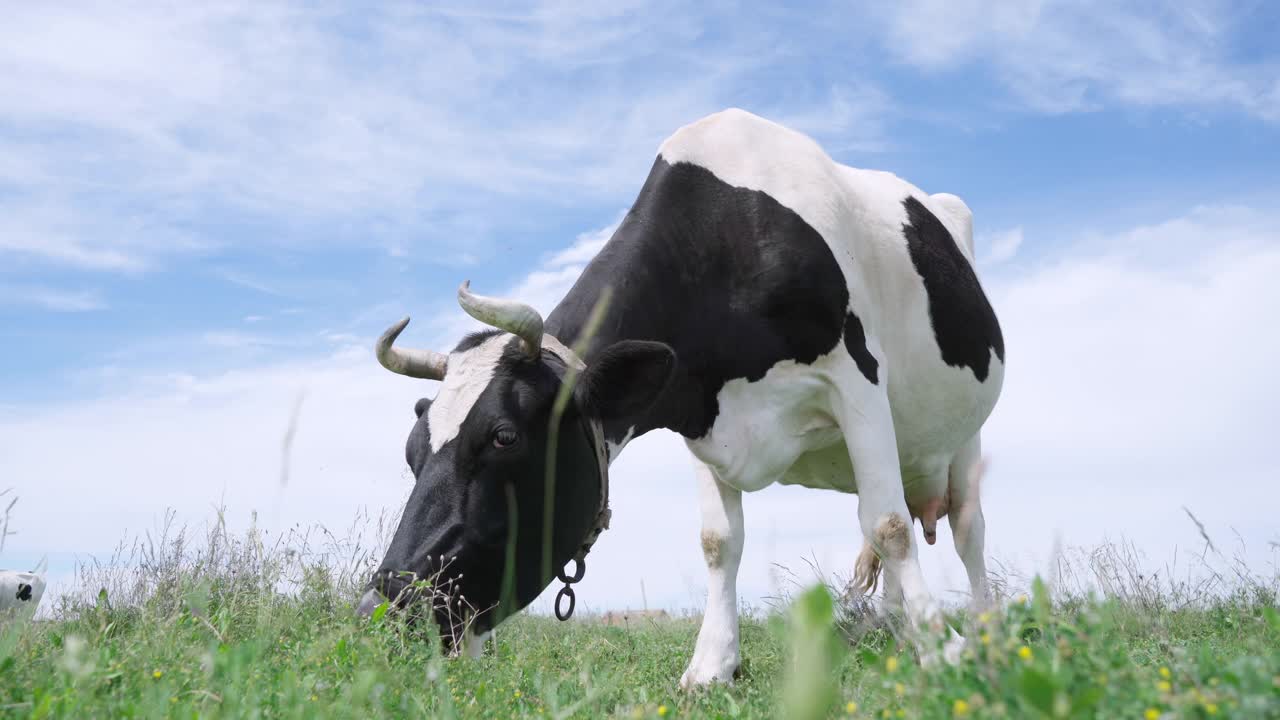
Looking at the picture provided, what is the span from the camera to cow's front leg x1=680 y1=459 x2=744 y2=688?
20.4ft

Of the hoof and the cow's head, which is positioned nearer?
the cow's head

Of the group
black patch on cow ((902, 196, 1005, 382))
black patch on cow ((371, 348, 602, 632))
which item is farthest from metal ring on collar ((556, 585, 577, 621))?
black patch on cow ((902, 196, 1005, 382))

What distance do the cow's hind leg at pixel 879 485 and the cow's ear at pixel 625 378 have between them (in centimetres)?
114

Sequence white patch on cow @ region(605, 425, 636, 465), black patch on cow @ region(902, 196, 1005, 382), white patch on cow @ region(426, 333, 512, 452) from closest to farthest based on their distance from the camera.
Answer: white patch on cow @ region(426, 333, 512, 452), white patch on cow @ region(605, 425, 636, 465), black patch on cow @ region(902, 196, 1005, 382)

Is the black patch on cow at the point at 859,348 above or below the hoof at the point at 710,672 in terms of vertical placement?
above

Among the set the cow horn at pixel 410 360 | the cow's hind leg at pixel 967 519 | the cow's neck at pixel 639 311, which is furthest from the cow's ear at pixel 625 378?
the cow's hind leg at pixel 967 519

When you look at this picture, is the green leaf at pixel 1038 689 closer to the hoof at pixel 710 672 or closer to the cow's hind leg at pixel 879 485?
the cow's hind leg at pixel 879 485

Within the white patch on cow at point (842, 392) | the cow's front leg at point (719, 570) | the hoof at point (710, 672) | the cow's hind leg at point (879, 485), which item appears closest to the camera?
the cow's hind leg at point (879, 485)

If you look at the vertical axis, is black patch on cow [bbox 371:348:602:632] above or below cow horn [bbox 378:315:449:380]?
below

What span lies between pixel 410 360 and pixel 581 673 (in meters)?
2.17

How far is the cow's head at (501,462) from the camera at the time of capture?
470 cm

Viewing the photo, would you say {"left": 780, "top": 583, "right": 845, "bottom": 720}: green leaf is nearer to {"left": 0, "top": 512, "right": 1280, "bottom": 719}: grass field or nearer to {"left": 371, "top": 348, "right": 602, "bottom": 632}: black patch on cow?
{"left": 0, "top": 512, "right": 1280, "bottom": 719}: grass field

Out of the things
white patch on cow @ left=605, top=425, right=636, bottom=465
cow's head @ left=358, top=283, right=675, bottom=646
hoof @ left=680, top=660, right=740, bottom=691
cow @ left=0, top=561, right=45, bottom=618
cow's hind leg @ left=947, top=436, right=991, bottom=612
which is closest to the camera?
cow's head @ left=358, top=283, right=675, bottom=646

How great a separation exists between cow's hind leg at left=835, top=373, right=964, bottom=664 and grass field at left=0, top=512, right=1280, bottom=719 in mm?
656
